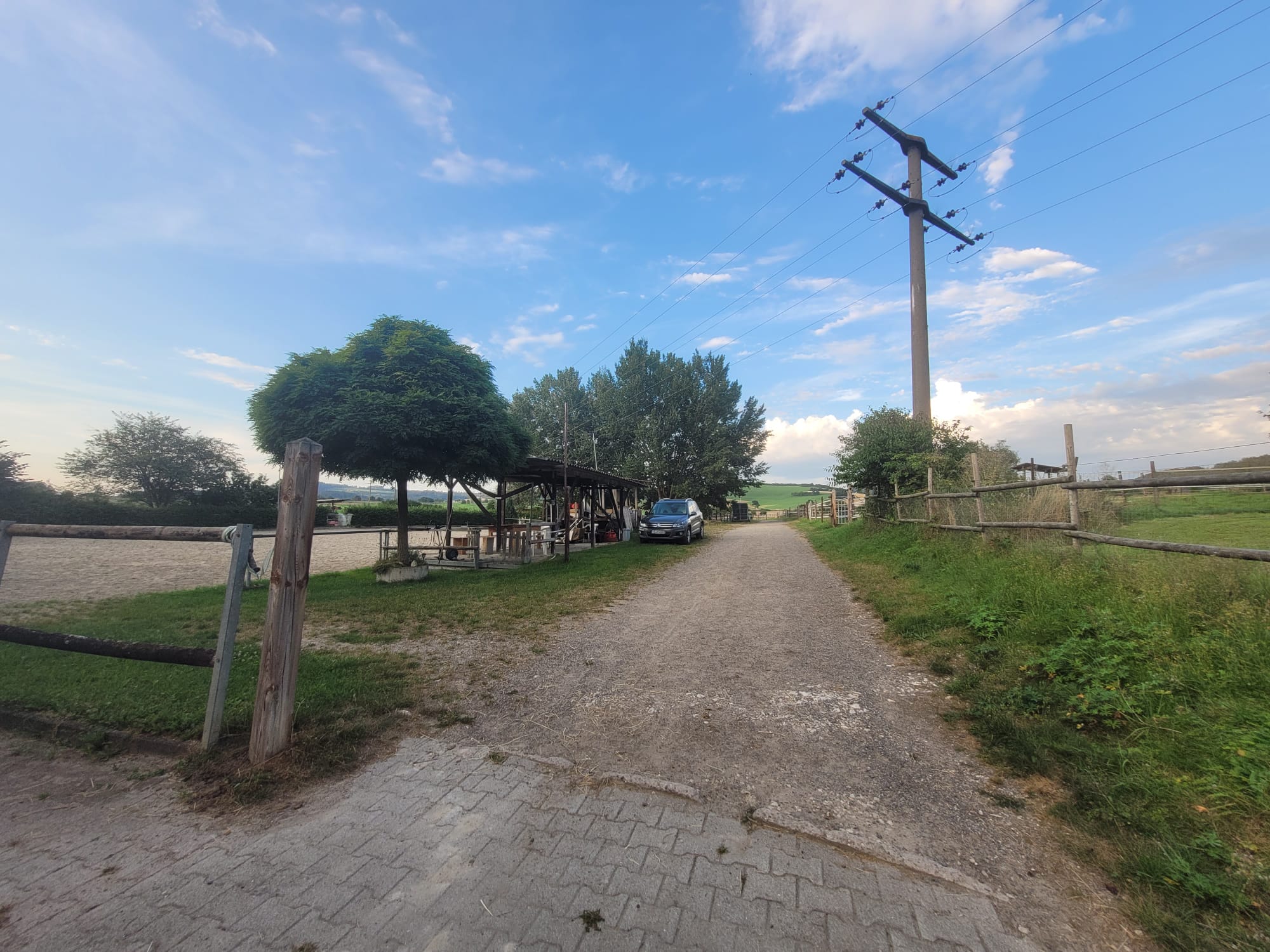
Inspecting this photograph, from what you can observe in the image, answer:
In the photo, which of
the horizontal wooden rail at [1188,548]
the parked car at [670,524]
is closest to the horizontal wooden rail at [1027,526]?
the horizontal wooden rail at [1188,548]

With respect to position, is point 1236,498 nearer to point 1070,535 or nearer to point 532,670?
point 1070,535

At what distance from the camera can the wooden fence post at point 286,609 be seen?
118 inches

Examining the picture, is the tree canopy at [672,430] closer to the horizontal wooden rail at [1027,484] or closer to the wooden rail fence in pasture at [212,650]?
the horizontal wooden rail at [1027,484]

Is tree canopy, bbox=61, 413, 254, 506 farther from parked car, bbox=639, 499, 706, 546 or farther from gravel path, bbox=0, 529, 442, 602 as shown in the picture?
parked car, bbox=639, 499, 706, 546

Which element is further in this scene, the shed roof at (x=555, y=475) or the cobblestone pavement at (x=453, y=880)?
the shed roof at (x=555, y=475)

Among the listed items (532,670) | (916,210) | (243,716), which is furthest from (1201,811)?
(916,210)

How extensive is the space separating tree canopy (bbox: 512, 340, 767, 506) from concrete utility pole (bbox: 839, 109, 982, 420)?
69.3 ft

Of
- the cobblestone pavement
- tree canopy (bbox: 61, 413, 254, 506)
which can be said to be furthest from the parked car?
tree canopy (bbox: 61, 413, 254, 506)

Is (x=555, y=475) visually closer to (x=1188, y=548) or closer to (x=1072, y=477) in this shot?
(x=1072, y=477)

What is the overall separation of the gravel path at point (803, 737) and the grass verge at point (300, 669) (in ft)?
2.21

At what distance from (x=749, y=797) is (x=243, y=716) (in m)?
3.19

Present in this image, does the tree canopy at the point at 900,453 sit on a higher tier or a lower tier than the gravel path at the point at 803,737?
higher

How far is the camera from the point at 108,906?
6.61 feet

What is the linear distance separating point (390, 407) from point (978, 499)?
998cm
